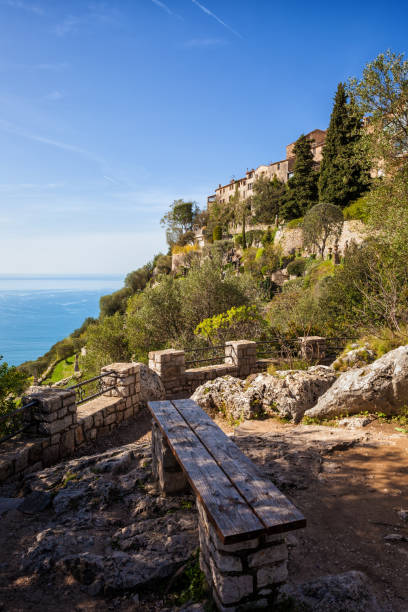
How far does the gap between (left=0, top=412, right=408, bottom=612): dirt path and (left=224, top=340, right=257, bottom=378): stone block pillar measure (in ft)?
12.9

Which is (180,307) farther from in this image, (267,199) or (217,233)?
(217,233)

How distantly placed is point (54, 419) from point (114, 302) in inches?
1733

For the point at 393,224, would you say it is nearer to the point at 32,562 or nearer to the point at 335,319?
the point at 335,319

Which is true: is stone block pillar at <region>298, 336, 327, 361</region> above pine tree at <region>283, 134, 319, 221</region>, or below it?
below

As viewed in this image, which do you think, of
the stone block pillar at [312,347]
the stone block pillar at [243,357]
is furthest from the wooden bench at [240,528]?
the stone block pillar at [312,347]

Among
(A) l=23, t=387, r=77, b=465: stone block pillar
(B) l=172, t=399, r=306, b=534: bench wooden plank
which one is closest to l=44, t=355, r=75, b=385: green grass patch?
(A) l=23, t=387, r=77, b=465: stone block pillar

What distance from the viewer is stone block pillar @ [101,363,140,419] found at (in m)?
7.40

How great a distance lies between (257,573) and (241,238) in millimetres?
46975

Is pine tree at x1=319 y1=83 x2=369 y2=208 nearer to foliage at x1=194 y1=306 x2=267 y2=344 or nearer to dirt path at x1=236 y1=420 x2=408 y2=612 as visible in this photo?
foliage at x1=194 y1=306 x2=267 y2=344

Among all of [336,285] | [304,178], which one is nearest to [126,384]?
[336,285]

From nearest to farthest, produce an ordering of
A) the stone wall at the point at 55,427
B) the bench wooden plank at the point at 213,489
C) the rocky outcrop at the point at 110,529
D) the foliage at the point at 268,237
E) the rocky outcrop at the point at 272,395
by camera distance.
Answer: the bench wooden plank at the point at 213,489 < the rocky outcrop at the point at 110,529 < the stone wall at the point at 55,427 < the rocky outcrop at the point at 272,395 < the foliage at the point at 268,237

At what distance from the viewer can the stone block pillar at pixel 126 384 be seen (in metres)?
7.40

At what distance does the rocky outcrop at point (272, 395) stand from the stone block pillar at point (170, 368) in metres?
1.11

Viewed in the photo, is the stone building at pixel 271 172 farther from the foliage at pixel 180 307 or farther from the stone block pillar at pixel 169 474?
the stone block pillar at pixel 169 474
